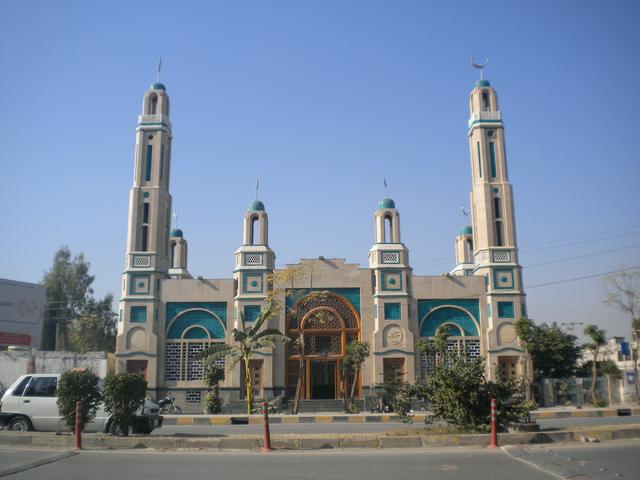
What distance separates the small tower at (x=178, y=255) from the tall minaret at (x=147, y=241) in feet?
23.2

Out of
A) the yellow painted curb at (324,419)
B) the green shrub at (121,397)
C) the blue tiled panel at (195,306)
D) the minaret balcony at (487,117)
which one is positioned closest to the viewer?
the green shrub at (121,397)

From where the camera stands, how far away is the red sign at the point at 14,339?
1502 inches

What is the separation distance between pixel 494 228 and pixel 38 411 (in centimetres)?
2569

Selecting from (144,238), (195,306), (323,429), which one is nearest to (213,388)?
(195,306)

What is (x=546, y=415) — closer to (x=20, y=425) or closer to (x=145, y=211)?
(x=20, y=425)

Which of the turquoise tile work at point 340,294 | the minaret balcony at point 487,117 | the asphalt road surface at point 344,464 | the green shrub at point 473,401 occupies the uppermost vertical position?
the minaret balcony at point 487,117

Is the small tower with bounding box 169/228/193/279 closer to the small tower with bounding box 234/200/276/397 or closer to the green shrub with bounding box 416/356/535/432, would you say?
the small tower with bounding box 234/200/276/397

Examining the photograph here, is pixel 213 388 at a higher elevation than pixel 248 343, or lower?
lower

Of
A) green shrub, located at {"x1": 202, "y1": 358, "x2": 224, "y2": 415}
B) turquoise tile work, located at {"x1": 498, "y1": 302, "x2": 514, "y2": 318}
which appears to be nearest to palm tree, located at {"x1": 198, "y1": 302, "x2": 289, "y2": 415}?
green shrub, located at {"x1": 202, "y1": 358, "x2": 224, "y2": 415}

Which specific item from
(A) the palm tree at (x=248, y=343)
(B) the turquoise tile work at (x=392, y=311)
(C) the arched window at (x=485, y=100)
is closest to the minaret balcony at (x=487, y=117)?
(C) the arched window at (x=485, y=100)

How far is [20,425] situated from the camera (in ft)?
50.9

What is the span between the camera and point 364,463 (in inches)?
412

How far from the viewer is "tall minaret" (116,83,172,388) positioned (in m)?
32.2

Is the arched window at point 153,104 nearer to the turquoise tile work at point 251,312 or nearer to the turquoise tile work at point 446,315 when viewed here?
the turquoise tile work at point 251,312
